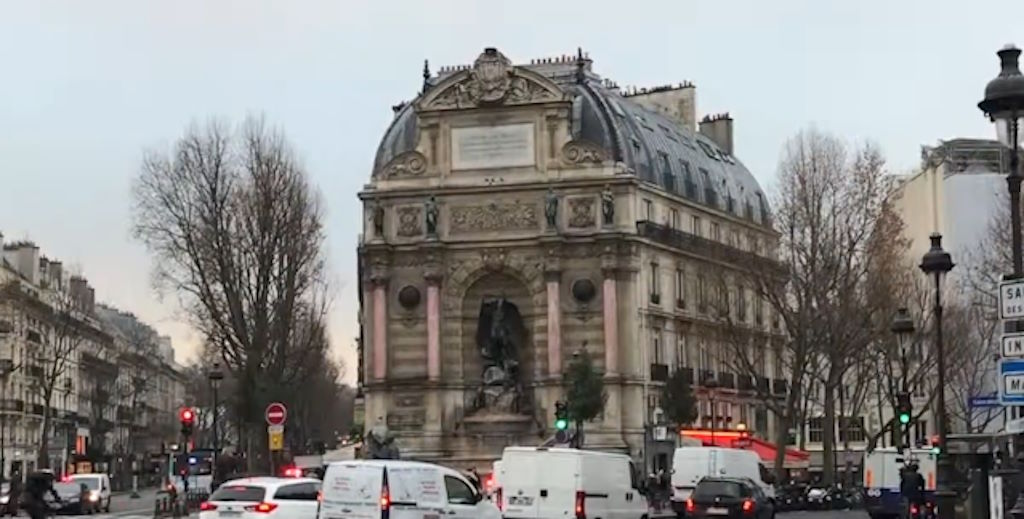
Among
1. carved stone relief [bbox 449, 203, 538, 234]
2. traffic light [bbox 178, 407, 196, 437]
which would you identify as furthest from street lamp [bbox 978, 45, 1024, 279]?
carved stone relief [bbox 449, 203, 538, 234]

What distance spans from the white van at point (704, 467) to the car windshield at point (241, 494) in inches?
682

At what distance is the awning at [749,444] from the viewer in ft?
229

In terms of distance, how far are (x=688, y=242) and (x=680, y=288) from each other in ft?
7.39

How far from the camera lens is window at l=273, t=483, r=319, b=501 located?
30.6 metres

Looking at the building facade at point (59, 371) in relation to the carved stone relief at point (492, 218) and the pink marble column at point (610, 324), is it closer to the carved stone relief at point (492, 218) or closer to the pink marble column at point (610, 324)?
the carved stone relief at point (492, 218)

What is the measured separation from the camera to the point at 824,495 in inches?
2330

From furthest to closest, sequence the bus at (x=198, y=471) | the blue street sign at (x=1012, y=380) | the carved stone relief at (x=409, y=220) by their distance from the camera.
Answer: the carved stone relief at (x=409, y=220) → the bus at (x=198, y=471) → the blue street sign at (x=1012, y=380)

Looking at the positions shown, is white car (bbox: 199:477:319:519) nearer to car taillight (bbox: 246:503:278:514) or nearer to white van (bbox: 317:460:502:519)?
car taillight (bbox: 246:503:278:514)

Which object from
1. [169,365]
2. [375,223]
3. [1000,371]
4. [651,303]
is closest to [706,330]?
[651,303]

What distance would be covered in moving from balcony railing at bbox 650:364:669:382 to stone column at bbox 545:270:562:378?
465 centimetres

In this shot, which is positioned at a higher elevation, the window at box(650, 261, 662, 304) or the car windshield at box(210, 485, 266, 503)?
A: the window at box(650, 261, 662, 304)

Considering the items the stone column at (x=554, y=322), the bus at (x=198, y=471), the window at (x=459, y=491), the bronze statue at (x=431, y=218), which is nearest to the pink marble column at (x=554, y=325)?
the stone column at (x=554, y=322)

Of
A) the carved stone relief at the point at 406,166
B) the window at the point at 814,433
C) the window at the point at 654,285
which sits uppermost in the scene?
the carved stone relief at the point at 406,166

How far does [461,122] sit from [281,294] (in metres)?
15.3
